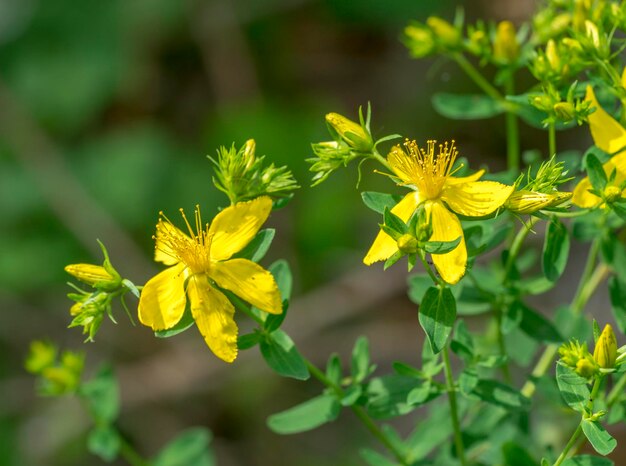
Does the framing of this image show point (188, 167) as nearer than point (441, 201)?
No

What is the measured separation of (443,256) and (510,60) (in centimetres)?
72

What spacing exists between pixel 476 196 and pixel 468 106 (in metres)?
0.64

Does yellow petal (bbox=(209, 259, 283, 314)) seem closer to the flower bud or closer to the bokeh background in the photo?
the flower bud

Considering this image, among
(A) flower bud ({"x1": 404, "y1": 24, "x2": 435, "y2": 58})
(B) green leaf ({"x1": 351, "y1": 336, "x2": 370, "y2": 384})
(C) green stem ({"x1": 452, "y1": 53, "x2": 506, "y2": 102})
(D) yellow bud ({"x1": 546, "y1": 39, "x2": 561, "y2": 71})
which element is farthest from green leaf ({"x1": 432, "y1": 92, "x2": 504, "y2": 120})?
(B) green leaf ({"x1": 351, "y1": 336, "x2": 370, "y2": 384})

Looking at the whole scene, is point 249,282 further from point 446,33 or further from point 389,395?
point 446,33

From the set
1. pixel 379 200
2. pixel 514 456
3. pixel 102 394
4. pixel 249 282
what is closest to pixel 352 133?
pixel 379 200

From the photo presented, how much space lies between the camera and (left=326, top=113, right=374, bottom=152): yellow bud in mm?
1783

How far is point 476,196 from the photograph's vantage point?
1.73 metres

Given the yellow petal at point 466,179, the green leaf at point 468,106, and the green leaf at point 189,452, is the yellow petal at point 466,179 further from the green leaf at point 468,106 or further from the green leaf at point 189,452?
the green leaf at point 189,452

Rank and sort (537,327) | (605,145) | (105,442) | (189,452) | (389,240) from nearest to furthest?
(389,240) → (605,145) → (537,327) → (105,442) → (189,452)

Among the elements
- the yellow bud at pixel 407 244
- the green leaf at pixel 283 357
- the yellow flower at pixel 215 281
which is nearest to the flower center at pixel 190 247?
the yellow flower at pixel 215 281

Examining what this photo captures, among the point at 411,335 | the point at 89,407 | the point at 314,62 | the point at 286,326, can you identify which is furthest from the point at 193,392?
the point at 314,62

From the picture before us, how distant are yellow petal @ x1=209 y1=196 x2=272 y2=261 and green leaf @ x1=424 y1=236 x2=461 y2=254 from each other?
0.37 meters

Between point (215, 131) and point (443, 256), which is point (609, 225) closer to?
point (443, 256)
